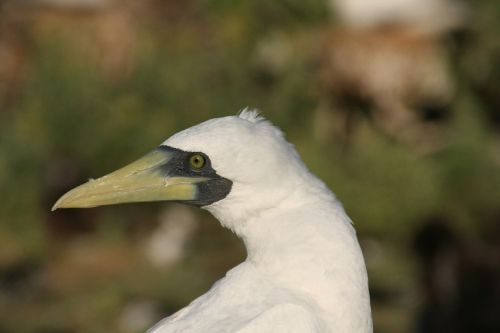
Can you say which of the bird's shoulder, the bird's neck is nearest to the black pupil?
the bird's neck

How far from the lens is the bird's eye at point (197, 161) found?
12.6ft

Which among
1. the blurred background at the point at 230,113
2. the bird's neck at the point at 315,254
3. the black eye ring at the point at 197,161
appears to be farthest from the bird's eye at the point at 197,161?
the blurred background at the point at 230,113

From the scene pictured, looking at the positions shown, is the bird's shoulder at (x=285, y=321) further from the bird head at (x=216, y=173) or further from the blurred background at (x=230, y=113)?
the blurred background at (x=230, y=113)

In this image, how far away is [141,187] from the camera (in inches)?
155

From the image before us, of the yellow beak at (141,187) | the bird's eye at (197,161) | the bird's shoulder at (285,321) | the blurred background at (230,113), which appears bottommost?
the blurred background at (230,113)

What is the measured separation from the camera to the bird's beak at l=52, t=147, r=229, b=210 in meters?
3.92

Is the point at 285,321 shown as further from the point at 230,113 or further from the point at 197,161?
the point at 230,113

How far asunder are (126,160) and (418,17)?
12.2 feet

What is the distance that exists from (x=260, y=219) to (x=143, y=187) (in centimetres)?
41

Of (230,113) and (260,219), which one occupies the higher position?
(260,219)

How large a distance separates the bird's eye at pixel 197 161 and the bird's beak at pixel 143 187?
47 mm

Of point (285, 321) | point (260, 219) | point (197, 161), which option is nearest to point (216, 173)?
point (197, 161)

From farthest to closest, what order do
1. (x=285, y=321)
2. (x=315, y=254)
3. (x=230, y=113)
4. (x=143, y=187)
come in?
(x=230, y=113) → (x=143, y=187) → (x=315, y=254) → (x=285, y=321)

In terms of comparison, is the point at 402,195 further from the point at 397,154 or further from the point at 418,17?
the point at 418,17
